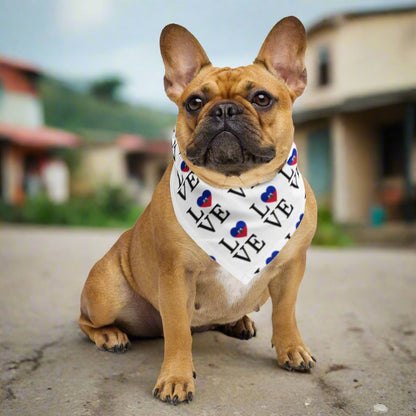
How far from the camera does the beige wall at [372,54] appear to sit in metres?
13.3

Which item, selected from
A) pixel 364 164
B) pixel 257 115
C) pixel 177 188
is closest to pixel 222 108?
pixel 257 115

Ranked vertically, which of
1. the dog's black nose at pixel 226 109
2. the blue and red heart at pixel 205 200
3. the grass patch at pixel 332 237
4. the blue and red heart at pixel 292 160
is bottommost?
the grass patch at pixel 332 237

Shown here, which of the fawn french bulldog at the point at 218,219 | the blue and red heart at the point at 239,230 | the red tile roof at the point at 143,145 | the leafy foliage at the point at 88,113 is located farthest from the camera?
the leafy foliage at the point at 88,113

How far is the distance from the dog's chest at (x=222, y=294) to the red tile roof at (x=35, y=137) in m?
15.0

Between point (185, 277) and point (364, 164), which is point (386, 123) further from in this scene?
point (185, 277)

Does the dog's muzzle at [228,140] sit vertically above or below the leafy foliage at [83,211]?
above

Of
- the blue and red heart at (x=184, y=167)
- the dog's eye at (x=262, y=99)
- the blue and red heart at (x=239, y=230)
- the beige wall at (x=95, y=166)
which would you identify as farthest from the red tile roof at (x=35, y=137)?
the dog's eye at (x=262, y=99)

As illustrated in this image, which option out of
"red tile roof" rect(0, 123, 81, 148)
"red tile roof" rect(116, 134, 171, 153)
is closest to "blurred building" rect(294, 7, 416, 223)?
"red tile roof" rect(116, 134, 171, 153)

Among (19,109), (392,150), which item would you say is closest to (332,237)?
(392,150)

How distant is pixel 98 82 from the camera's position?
39.3m

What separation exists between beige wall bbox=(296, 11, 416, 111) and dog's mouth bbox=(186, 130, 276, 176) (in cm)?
1189

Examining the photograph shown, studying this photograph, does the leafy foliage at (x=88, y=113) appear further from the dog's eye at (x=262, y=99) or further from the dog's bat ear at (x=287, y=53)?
the dog's eye at (x=262, y=99)

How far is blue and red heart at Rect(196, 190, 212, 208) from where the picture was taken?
7.45ft

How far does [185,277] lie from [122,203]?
486 inches
